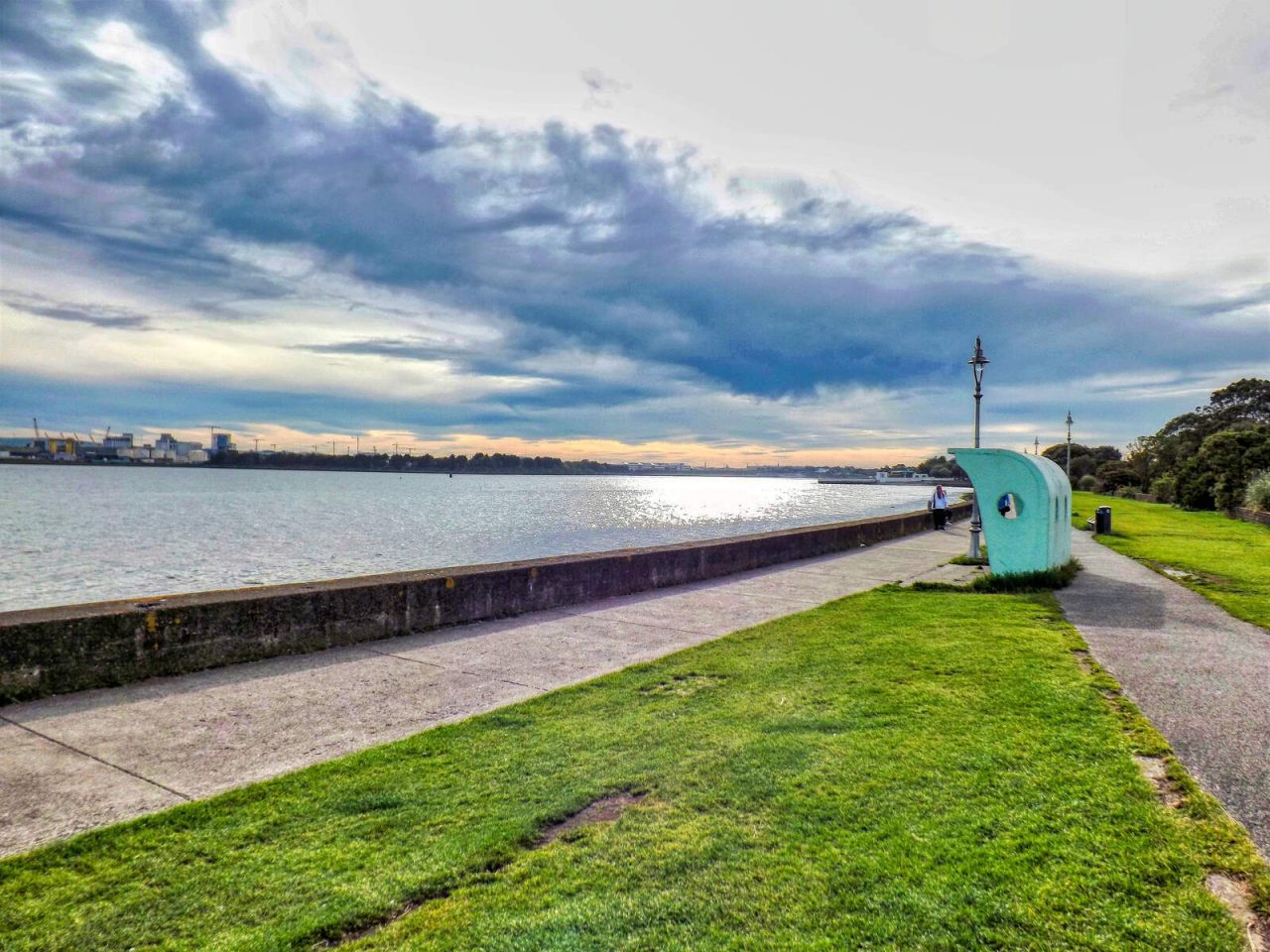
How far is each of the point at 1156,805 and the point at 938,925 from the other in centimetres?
164

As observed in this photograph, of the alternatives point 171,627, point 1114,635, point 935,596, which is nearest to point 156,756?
point 171,627

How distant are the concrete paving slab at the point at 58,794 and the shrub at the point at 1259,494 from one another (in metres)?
33.7

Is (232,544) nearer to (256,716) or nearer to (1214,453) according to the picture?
(256,716)

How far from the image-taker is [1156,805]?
335cm

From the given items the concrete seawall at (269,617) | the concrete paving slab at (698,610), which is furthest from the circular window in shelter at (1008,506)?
the concrete seawall at (269,617)

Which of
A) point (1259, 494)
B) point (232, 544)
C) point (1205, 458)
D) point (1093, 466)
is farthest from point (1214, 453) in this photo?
point (1093, 466)

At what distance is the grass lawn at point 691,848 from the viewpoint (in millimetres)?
2490

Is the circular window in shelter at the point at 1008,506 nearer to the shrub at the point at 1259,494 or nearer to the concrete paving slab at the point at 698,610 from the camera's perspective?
the concrete paving slab at the point at 698,610

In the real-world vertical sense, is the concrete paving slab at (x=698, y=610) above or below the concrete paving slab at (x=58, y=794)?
below

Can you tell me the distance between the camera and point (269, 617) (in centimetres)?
641

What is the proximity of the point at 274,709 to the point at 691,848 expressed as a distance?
11.1 feet

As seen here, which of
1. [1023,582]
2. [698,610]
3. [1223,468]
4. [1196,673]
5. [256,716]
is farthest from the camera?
[1223,468]

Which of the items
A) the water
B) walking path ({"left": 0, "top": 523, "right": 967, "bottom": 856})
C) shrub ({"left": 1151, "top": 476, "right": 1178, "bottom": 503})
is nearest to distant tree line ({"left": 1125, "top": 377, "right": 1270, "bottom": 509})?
shrub ({"left": 1151, "top": 476, "right": 1178, "bottom": 503})

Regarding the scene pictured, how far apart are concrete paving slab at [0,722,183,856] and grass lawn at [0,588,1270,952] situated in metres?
0.21
